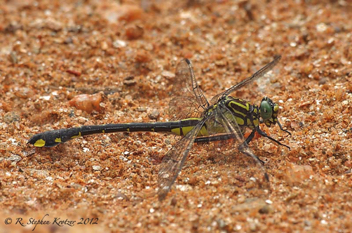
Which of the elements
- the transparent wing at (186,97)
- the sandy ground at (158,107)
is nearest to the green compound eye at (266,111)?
the sandy ground at (158,107)

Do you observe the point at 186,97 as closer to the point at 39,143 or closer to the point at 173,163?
the point at 173,163

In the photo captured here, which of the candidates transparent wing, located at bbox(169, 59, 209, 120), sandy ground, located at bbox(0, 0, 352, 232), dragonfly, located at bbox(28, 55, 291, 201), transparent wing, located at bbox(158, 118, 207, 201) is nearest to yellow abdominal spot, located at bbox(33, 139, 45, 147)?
dragonfly, located at bbox(28, 55, 291, 201)

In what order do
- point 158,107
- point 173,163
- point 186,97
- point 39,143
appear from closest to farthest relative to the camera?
point 173,163 < point 39,143 < point 186,97 < point 158,107

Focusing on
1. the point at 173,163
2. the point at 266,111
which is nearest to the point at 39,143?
the point at 173,163

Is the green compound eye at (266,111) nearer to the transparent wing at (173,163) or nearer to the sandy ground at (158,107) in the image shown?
the sandy ground at (158,107)

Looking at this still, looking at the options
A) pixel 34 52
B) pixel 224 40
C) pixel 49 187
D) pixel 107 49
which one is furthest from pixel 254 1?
pixel 49 187

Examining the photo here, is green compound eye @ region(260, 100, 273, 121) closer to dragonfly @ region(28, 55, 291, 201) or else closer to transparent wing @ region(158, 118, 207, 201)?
dragonfly @ region(28, 55, 291, 201)
